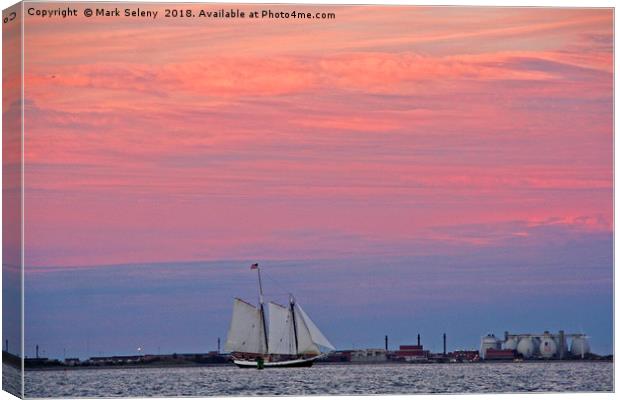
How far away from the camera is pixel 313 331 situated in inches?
1346

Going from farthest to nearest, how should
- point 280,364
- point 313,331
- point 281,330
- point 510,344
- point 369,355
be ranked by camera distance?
point 280,364 < point 281,330 < point 313,331 < point 369,355 < point 510,344

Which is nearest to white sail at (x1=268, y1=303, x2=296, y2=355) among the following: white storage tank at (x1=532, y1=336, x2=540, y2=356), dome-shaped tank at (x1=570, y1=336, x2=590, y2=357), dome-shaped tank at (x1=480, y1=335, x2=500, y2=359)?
dome-shaped tank at (x1=480, y1=335, x2=500, y2=359)

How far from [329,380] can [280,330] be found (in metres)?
1.43

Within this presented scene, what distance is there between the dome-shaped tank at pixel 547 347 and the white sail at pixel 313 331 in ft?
10.3

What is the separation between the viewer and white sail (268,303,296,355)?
34.2 metres

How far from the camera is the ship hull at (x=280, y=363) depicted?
34406 millimetres

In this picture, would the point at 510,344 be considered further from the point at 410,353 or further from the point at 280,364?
the point at 280,364

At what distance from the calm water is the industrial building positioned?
179mm

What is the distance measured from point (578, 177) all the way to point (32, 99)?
818 cm

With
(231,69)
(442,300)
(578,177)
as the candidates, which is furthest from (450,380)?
(231,69)

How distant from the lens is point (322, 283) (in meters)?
33.8

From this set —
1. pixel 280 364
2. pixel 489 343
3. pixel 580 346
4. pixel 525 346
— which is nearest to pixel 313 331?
pixel 280 364

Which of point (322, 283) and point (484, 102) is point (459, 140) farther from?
point (322, 283)

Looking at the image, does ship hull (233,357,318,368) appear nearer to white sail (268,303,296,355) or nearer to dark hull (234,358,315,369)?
dark hull (234,358,315,369)
